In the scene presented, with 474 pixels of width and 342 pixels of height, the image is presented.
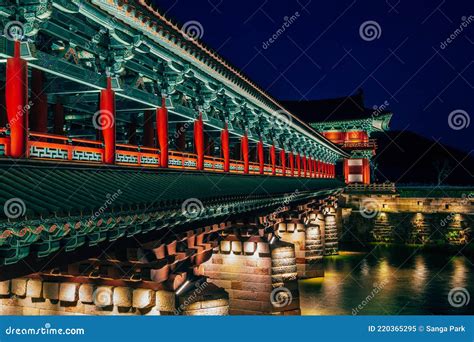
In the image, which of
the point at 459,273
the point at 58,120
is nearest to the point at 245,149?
the point at 58,120

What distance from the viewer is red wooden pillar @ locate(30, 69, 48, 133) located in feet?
31.1

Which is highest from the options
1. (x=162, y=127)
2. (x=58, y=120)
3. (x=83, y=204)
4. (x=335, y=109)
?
(x=335, y=109)

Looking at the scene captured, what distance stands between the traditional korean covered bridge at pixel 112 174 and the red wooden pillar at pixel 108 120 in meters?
0.02

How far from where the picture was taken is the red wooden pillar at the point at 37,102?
9.48 meters

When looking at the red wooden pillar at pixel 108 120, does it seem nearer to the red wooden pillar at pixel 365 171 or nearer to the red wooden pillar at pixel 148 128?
the red wooden pillar at pixel 148 128

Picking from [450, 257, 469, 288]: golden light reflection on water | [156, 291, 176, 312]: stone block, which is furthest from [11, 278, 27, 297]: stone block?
[450, 257, 469, 288]: golden light reflection on water

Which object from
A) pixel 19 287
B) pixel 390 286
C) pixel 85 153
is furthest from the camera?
pixel 390 286

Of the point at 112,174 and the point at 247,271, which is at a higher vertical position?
the point at 112,174

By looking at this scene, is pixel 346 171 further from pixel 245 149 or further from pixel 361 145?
pixel 245 149

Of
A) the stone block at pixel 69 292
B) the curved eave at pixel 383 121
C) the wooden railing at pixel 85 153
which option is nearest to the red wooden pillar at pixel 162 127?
the wooden railing at pixel 85 153

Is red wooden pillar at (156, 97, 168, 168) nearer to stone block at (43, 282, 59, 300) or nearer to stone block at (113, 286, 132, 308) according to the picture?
stone block at (113, 286, 132, 308)

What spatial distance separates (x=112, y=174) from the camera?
884cm

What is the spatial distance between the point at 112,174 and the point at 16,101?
2.37 m

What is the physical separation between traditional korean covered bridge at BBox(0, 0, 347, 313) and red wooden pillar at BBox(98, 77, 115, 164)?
2 cm
